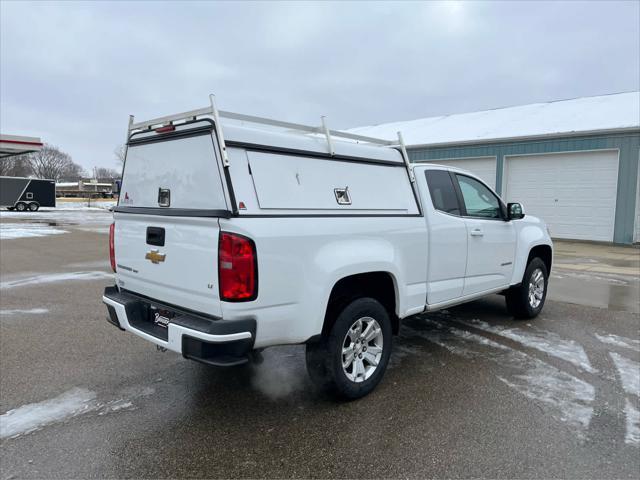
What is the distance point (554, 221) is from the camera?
1677 centimetres

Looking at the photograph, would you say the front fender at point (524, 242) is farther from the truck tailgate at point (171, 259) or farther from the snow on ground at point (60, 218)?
the snow on ground at point (60, 218)

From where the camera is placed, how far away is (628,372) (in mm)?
4363

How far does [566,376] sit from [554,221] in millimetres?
14107

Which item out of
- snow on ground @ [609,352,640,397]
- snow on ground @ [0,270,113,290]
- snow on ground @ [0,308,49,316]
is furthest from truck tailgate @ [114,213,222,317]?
snow on ground @ [0,270,113,290]

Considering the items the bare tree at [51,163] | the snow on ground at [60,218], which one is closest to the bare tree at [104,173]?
the bare tree at [51,163]

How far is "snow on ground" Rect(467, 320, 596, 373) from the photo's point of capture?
467 centimetres

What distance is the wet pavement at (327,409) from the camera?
9.45 feet

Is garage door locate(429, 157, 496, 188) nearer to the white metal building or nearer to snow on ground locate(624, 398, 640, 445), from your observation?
the white metal building

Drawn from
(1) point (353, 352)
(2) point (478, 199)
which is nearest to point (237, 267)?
(1) point (353, 352)

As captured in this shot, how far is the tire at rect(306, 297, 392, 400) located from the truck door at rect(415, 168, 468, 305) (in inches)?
29.7

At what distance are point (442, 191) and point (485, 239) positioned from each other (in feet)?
2.71

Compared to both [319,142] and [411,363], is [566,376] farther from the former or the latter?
[319,142]

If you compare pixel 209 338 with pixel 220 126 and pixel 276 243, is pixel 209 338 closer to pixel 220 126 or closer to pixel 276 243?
pixel 276 243

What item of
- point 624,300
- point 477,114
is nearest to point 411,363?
point 624,300
